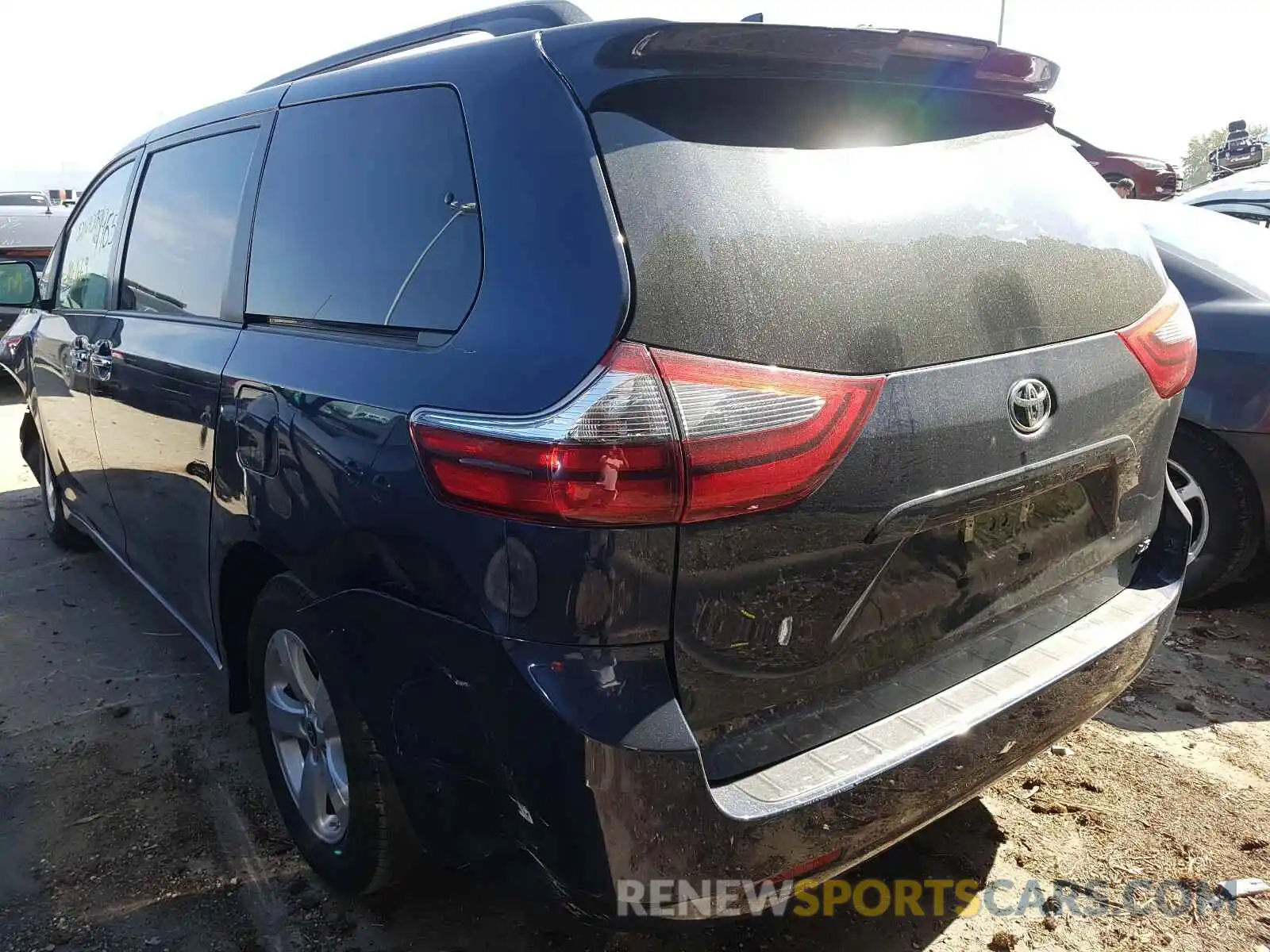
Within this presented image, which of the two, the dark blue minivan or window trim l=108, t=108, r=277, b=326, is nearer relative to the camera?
the dark blue minivan

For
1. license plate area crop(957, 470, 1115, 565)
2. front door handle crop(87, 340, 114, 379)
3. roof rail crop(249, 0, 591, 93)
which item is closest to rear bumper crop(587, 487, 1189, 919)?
license plate area crop(957, 470, 1115, 565)

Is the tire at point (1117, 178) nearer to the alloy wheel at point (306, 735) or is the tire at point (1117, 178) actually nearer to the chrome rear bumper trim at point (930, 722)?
the chrome rear bumper trim at point (930, 722)

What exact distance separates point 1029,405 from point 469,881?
169 cm

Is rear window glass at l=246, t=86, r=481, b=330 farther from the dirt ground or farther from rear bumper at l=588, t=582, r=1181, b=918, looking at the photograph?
the dirt ground

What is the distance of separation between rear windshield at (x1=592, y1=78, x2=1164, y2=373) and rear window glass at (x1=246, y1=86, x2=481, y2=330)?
38cm

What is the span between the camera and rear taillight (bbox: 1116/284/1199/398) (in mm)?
2133

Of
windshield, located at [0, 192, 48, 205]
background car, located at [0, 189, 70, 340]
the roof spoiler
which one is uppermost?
the roof spoiler

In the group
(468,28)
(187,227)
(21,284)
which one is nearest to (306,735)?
(187,227)

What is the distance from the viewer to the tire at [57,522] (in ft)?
15.3

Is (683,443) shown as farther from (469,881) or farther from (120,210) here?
(120,210)

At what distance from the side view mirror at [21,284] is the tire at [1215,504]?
4.64 meters

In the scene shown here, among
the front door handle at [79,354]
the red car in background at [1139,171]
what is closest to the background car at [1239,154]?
the red car in background at [1139,171]

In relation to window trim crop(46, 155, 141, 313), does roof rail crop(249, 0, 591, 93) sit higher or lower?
higher

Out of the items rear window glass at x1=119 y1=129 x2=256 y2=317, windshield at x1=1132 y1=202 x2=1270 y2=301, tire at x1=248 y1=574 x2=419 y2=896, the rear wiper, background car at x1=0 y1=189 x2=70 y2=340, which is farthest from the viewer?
background car at x1=0 y1=189 x2=70 y2=340
